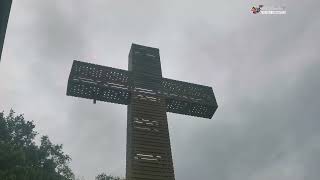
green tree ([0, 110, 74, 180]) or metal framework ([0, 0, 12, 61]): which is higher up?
green tree ([0, 110, 74, 180])

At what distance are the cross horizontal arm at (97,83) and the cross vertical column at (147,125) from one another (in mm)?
A: 556

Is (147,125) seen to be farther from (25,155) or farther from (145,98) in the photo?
(25,155)

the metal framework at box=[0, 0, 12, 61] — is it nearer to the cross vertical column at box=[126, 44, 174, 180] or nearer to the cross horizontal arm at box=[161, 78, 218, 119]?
the cross vertical column at box=[126, 44, 174, 180]

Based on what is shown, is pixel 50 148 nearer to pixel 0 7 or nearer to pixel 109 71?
pixel 109 71

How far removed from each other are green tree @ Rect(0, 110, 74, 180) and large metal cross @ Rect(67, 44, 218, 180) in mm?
12733

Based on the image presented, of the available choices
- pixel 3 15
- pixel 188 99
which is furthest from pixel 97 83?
pixel 3 15

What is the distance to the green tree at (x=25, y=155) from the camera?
27328mm

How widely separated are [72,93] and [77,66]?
1337 millimetres

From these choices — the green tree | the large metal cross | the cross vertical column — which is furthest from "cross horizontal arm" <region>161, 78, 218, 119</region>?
the green tree

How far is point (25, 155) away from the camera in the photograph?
105 ft

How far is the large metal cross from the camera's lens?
1473 cm

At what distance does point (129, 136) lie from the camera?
50.8 ft

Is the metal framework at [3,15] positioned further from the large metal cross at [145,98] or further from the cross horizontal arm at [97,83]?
the cross horizontal arm at [97,83]

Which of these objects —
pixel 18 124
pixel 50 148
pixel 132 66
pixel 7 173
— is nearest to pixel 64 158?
pixel 50 148
